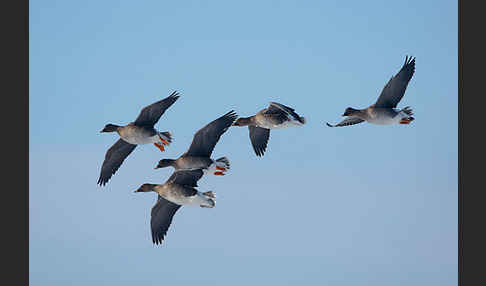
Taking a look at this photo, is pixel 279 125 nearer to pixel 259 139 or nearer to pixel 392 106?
pixel 259 139

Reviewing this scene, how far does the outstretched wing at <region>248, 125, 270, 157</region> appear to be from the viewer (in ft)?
74.8

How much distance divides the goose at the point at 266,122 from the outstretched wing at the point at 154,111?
2.83 metres

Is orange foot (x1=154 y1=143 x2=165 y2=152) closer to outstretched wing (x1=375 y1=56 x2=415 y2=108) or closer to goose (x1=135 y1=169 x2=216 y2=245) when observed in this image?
goose (x1=135 y1=169 x2=216 y2=245)

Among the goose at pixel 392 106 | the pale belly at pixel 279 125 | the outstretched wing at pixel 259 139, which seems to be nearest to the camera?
the goose at pixel 392 106

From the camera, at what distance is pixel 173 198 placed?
60.3ft

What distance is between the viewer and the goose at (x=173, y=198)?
18172 millimetres

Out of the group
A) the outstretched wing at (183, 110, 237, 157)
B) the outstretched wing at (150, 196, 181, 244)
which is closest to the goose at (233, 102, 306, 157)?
the outstretched wing at (183, 110, 237, 157)

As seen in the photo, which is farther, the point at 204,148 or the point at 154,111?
the point at 154,111

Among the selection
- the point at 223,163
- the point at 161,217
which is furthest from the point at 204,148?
the point at 161,217

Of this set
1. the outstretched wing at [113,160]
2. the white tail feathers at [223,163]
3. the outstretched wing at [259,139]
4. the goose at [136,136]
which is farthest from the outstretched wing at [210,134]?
the outstretched wing at [259,139]

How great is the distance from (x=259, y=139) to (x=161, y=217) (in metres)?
4.72

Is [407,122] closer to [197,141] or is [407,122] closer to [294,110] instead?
[294,110]

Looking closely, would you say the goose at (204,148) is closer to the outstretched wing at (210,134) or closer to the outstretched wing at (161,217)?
the outstretched wing at (210,134)

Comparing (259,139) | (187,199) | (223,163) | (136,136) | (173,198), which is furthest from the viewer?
(259,139)
